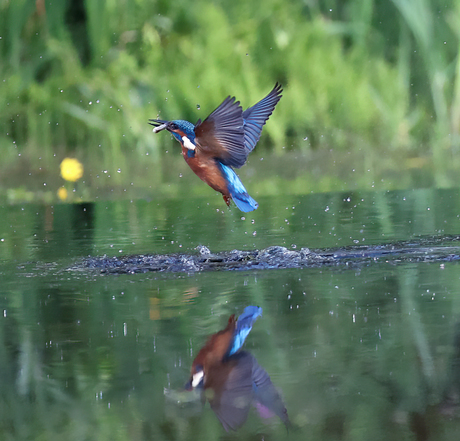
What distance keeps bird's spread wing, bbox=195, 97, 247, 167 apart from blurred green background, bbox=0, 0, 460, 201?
4768 mm

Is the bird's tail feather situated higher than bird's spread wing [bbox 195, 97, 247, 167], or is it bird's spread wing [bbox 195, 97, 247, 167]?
bird's spread wing [bbox 195, 97, 247, 167]

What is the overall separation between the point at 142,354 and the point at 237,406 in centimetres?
60

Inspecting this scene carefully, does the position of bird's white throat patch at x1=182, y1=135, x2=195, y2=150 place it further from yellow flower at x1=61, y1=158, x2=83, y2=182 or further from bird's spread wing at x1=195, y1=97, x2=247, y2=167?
yellow flower at x1=61, y1=158, x2=83, y2=182

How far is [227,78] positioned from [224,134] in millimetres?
5840

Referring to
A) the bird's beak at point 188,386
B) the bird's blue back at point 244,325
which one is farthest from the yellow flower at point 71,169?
the bird's beak at point 188,386

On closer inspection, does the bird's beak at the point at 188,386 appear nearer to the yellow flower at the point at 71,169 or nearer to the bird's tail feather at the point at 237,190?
the bird's tail feather at the point at 237,190

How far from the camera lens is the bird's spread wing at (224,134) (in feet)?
13.9

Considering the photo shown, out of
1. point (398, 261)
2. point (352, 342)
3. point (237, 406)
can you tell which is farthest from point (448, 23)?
point (237, 406)

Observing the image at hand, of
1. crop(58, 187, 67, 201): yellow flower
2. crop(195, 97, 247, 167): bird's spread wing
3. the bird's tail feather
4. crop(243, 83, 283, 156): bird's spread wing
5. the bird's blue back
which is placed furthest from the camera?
crop(58, 187, 67, 201): yellow flower

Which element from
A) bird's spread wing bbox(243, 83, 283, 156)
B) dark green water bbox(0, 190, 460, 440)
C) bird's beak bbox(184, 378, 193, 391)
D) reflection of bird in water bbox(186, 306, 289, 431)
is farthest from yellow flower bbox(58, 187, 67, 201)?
bird's beak bbox(184, 378, 193, 391)

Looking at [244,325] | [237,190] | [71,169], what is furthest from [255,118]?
[71,169]

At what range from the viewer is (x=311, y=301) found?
3.57m

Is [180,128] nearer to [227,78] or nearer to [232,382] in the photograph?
[232,382]

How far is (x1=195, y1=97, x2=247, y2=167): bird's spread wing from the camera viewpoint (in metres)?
4.24
